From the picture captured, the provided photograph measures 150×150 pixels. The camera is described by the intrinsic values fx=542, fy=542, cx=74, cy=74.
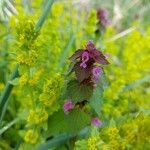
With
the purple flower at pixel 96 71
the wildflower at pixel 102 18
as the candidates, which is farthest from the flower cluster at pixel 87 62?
the wildflower at pixel 102 18

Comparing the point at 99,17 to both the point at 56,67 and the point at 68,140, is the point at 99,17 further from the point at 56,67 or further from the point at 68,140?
the point at 68,140

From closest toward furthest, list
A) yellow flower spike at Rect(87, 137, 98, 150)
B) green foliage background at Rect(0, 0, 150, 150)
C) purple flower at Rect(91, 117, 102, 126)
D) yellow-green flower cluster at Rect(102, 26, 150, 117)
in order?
yellow flower spike at Rect(87, 137, 98, 150) → green foliage background at Rect(0, 0, 150, 150) → purple flower at Rect(91, 117, 102, 126) → yellow-green flower cluster at Rect(102, 26, 150, 117)

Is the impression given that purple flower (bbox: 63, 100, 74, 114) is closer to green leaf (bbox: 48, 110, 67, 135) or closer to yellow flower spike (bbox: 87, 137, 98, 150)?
green leaf (bbox: 48, 110, 67, 135)

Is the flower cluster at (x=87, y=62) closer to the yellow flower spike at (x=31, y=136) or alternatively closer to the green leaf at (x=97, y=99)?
the green leaf at (x=97, y=99)

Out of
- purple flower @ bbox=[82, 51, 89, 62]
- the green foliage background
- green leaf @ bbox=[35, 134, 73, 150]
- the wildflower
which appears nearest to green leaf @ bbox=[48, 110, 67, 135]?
the green foliage background

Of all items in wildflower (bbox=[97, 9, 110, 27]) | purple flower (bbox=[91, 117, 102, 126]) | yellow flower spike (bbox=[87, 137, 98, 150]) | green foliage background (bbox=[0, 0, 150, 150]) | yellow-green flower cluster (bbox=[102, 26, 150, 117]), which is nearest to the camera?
yellow flower spike (bbox=[87, 137, 98, 150])

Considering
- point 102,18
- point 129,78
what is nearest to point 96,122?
point 129,78

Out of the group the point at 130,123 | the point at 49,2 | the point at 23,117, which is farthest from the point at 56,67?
the point at 130,123
